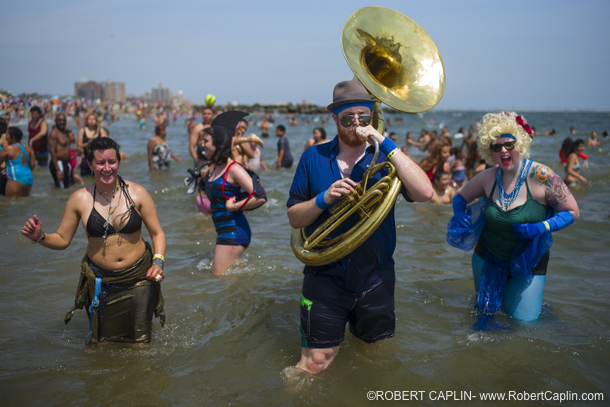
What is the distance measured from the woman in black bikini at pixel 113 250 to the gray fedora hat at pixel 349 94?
166 cm

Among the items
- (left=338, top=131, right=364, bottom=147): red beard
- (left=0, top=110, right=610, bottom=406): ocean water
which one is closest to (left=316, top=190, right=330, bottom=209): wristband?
(left=338, top=131, right=364, bottom=147): red beard

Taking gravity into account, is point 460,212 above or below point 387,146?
below

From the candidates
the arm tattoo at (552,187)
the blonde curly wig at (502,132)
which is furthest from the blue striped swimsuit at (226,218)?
the arm tattoo at (552,187)

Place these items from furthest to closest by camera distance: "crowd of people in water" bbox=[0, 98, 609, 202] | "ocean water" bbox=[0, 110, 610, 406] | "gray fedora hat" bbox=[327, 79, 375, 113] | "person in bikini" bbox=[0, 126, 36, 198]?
"crowd of people in water" bbox=[0, 98, 609, 202]
"person in bikini" bbox=[0, 126, 36, 198]
"ocean water" bbox=[0, 110, 610, 406]
"gray fedora hat" bbox=[327, 79, 375, 113]

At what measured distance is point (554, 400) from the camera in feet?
10.7

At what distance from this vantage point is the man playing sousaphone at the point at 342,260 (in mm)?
3096

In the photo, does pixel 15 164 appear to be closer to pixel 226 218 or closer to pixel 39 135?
pixel 39 135

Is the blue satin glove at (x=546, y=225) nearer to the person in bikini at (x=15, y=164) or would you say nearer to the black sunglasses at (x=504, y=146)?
the black sunglasses at (x=504, y=146)

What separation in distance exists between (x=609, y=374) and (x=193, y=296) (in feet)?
12.4

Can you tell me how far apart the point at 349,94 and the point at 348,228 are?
0.87 metres

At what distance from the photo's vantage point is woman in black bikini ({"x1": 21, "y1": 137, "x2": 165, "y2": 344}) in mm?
3500

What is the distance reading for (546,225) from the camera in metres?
3.75

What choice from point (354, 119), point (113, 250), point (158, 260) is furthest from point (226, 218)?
point (354, 119)

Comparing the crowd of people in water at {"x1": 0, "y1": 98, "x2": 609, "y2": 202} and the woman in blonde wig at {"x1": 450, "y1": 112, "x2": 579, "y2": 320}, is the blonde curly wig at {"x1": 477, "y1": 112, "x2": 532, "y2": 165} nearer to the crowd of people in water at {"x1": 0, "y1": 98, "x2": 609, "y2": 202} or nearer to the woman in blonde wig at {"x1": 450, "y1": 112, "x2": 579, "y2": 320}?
the woman in blonde wig at {"x1": 450, "y1": 112, "x2": 579, "y2": 320}
